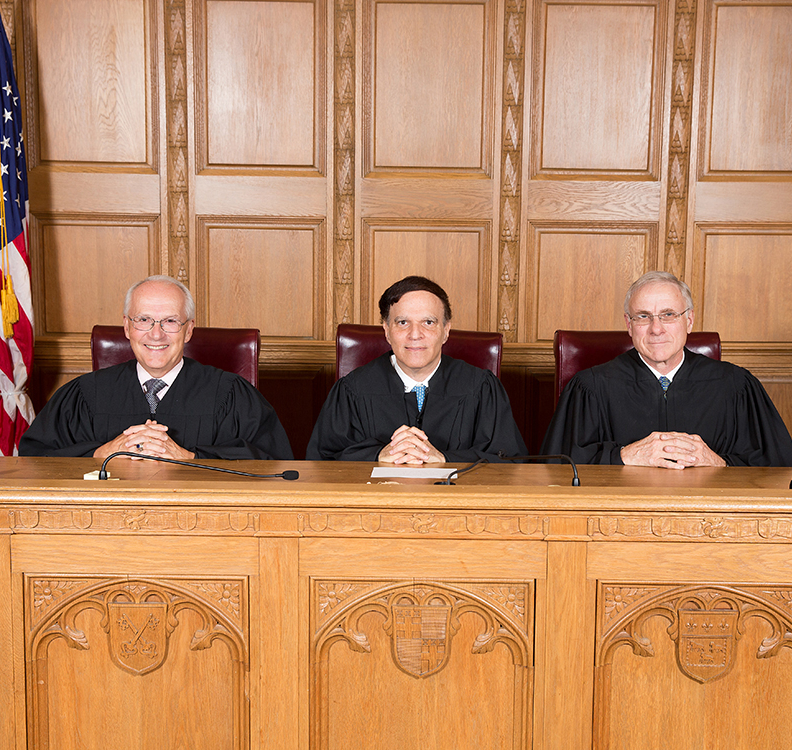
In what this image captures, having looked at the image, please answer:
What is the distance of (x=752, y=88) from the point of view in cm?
453

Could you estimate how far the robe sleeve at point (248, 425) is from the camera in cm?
305

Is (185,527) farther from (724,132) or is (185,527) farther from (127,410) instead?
(724,132)

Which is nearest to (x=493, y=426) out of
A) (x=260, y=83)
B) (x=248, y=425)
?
(x=248, y=425)

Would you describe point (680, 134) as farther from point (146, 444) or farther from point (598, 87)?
point (146, 444)

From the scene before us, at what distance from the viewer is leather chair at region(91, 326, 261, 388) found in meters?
3.32

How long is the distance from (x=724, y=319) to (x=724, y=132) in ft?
3.42

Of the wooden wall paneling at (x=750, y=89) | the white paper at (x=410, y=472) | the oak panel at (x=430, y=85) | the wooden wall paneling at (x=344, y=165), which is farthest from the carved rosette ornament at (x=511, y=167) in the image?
the white paper at (x=410, y=472)

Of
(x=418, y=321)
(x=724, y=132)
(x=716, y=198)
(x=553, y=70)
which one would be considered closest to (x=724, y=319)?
(x=716, y=198)

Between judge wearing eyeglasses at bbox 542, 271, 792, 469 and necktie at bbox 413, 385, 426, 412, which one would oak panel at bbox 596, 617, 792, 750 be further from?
necktie at bbox 413, 385, 426, 412

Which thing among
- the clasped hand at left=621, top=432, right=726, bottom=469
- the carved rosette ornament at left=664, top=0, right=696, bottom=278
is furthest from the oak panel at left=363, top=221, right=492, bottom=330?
the clasped hand at left=621, top=432, right=726, bottom=469

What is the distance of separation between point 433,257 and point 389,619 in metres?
3.11

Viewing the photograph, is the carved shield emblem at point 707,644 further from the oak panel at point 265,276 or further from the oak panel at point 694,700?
the oak panel at point 265,276

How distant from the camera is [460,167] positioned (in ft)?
15.2

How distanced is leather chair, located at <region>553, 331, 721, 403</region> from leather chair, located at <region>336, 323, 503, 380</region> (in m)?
0.26
